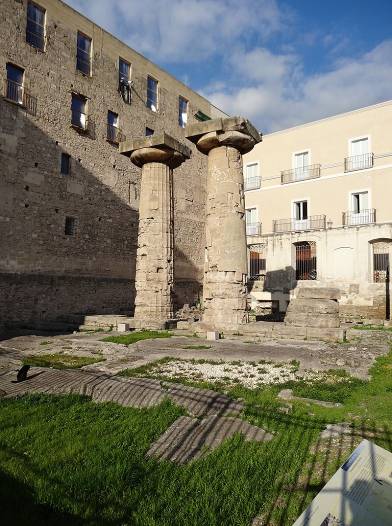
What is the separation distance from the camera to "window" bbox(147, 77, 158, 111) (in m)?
22.2

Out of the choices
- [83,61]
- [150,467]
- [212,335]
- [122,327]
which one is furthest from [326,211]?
[150,467]

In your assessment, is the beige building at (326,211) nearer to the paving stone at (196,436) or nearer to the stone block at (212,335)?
the stone block at (212,335)

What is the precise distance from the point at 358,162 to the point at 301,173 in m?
3.41

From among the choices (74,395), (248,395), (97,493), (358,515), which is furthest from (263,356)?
(358,515)

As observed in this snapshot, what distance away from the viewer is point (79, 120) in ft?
60.0

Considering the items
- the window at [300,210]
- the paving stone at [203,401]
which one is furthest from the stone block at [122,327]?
the window at [300,210]

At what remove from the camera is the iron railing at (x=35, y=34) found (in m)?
16.2

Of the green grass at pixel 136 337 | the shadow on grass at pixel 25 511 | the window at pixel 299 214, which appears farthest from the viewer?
the window at pixel 299 214

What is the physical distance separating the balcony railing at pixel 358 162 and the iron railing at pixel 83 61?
14.5m

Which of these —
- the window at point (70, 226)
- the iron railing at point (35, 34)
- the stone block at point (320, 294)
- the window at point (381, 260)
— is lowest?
the stone block at point (320, 294)

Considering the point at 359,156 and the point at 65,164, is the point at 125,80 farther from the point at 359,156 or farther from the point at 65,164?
the point at 359,156

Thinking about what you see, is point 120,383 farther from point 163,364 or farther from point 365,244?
point 365,244

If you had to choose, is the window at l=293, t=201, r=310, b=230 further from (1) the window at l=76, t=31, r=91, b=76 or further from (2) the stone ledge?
(1) the window at l=76, t=31, r=91, b=76

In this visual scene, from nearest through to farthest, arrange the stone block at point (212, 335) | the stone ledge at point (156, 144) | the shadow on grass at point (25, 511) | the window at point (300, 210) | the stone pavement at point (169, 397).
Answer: the shadow on grass at point (25, 511) → the stone pavement at point (169, 397) → the stone block at point (212, 335) → the stone ledge at point (156, 144) → the window at point (300, 210)
